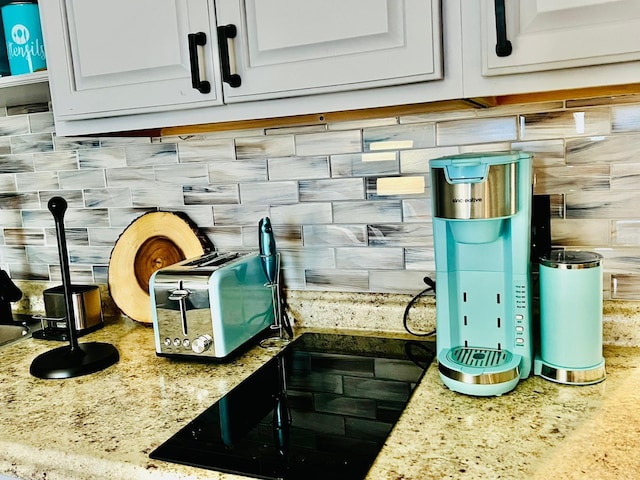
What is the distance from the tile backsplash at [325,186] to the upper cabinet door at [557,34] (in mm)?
354

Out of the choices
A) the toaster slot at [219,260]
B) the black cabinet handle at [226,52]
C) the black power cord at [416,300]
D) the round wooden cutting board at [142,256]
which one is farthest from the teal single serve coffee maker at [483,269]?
the round wooden cutting board at [142,256]

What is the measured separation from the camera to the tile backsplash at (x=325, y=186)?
4.10 ft

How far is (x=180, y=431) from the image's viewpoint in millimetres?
1023

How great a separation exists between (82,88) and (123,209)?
0.53m

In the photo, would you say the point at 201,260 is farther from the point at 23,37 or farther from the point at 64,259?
the point at 23,37

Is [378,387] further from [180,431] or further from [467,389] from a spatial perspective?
[180,431]

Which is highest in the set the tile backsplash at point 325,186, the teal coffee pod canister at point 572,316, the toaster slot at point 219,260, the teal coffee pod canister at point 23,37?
the teal coffee pod canister at point 23,37

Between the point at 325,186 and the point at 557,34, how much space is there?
70cm

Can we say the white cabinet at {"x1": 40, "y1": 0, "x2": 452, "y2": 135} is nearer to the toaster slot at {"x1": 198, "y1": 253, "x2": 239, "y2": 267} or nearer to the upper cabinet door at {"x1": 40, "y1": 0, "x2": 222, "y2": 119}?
the upper cabinet door at {"x1": 40, "y1": 0, "x2": 222, "y2": 119}

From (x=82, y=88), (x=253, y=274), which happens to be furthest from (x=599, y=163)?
(x=82, y=88)

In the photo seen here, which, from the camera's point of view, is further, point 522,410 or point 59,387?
point 59,387

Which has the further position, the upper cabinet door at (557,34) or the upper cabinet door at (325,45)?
the upper cabinet door at (325,45)

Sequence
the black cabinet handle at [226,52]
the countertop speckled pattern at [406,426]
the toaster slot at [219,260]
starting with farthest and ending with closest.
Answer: the toaster slot at [219,260] < the black cabinet handle at [226,52] < the countertop speckled pattern at [406,426]

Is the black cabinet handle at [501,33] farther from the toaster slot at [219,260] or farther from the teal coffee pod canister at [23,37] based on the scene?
the teal coffee pod canister at [23,37]
